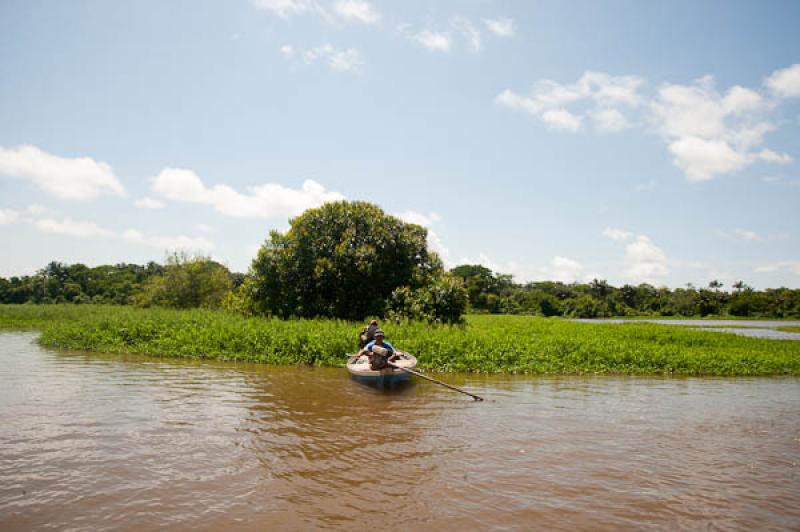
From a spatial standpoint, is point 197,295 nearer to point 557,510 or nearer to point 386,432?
point 386,432

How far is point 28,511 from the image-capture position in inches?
244

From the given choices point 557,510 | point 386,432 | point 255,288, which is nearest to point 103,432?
point 386,432

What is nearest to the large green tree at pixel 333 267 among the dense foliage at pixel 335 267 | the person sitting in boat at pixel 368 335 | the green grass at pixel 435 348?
the dense foliage at pixel 335 267

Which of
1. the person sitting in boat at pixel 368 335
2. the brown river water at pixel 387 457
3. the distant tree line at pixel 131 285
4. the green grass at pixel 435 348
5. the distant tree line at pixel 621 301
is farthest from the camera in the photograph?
the distant tree line at pixel 621 301

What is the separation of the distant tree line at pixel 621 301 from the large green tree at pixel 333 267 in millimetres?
44487

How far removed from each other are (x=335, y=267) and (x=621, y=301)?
72.9 meters

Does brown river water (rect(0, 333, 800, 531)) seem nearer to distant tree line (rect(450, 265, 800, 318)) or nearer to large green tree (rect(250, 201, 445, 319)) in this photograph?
large green tree (rect(250, 201, 445, 319))

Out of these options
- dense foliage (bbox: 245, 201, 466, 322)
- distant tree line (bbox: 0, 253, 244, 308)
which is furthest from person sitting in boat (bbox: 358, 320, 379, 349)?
distant tree line (bbox: 0, 253, 244, 308)

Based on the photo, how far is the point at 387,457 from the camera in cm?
844

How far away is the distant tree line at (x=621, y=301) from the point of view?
75250 mm

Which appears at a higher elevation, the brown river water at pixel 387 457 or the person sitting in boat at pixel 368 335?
the person sitting in boat at pixel 368 335

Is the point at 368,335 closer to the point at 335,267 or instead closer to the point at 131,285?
the point at 335,267

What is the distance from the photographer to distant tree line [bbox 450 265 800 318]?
247ft

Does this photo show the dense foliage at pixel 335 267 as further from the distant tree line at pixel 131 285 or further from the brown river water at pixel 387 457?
the brown river water at pixel 387 457
